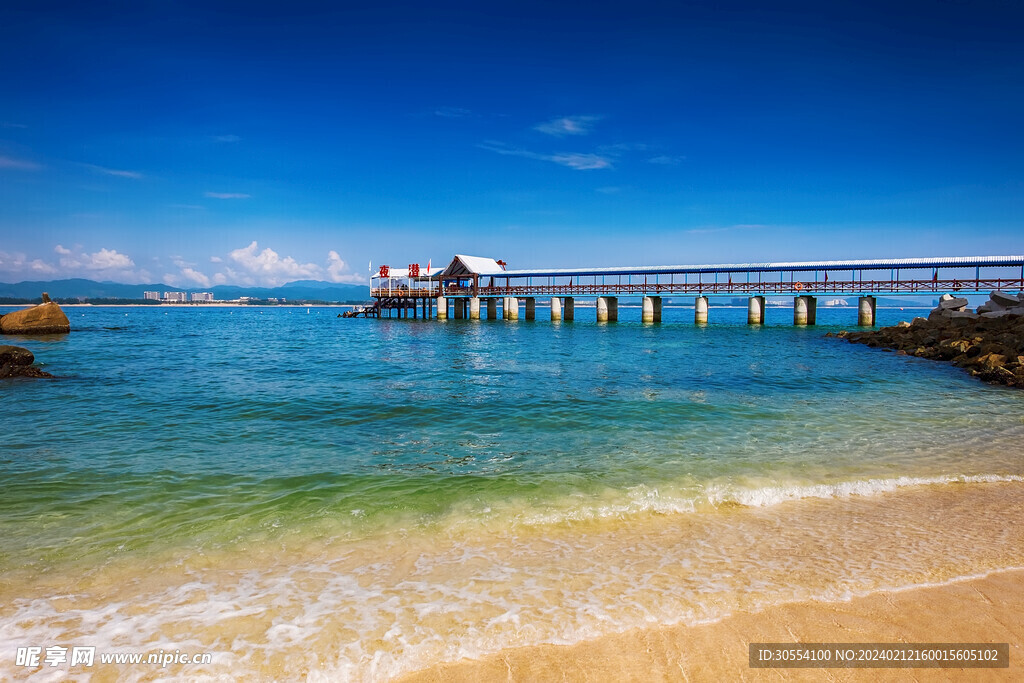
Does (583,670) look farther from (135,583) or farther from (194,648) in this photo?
(135,583)

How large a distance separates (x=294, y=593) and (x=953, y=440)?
1186 centimetres

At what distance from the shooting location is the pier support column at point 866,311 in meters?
60.4

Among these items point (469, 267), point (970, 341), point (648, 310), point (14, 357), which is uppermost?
point (469, 267)

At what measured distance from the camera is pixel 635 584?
5004 millimetres

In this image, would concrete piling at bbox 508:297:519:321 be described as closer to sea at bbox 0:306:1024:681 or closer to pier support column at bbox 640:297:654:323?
pier support column at bbox 640:297:654:323

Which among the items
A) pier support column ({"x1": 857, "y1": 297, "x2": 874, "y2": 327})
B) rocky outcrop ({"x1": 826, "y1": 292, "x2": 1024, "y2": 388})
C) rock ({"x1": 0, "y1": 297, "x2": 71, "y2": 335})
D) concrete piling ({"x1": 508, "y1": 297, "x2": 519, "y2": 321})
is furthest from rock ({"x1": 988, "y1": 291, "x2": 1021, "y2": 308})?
rock ({"x1": 0, "y1": 297, "x2": 71, "y2": 335})

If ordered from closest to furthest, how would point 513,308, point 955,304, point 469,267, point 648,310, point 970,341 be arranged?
point 970,341 < point 955,304 < point 648,310 < point 513,308 < point 469,267

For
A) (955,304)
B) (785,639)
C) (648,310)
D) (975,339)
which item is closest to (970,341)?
(975,339)

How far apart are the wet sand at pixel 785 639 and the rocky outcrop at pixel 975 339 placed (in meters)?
16.9

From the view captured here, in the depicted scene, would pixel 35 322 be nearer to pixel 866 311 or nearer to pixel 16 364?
pixel 16 364

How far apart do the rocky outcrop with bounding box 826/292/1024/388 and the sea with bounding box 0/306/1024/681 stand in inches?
167

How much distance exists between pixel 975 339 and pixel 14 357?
38184mm

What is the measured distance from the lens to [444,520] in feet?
21.9

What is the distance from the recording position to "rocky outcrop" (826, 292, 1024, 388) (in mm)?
18406
